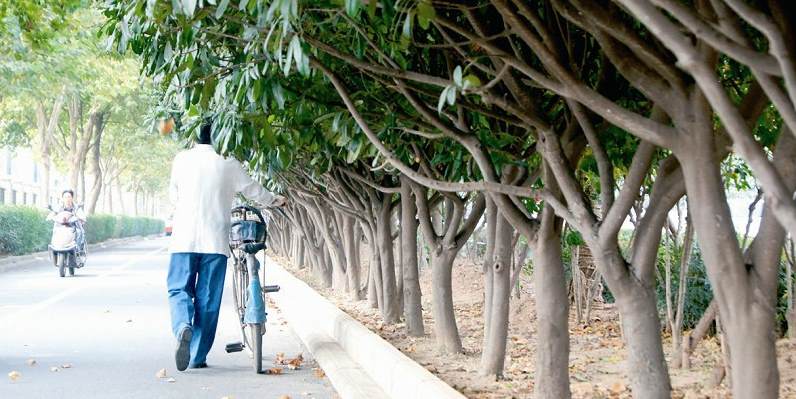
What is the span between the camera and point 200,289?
7.75 metres

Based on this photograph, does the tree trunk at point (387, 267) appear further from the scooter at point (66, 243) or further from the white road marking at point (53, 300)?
the scooter at point (66, 243)

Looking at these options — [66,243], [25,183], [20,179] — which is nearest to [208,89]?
[66,243]

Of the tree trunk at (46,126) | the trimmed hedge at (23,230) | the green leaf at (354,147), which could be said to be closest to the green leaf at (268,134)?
the green leaf at (354,147)

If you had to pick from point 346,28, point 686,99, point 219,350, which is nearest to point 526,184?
point 346,28

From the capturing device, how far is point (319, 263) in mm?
18391

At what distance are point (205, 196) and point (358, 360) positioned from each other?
1.80 meters

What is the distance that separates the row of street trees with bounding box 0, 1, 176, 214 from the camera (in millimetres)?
17094

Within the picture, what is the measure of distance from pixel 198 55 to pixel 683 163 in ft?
10.7

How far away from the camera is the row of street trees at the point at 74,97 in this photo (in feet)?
56.1

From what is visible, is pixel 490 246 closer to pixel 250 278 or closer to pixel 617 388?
pixel 617 388

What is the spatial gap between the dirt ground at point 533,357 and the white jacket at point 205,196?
1.94 meters

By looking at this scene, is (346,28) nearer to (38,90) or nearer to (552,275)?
(552,275)

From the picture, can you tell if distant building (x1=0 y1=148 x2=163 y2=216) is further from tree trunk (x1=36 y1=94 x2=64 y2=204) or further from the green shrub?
the green shrub

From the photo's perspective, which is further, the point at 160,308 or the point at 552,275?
the point at 160,308
